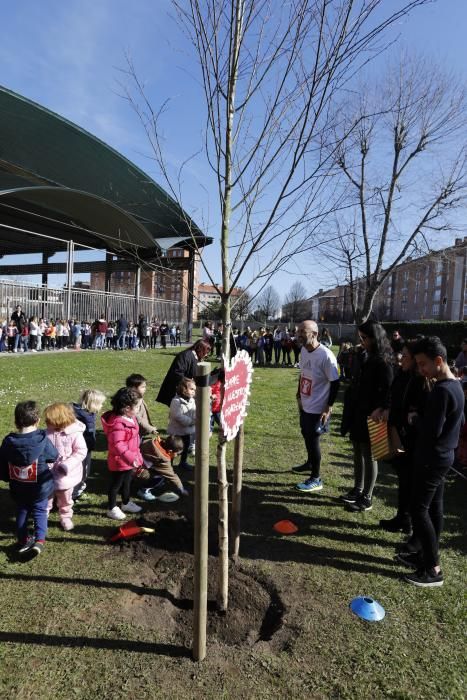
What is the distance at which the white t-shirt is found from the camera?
4.59m

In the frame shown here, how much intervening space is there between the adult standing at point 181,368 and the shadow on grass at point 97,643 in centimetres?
315

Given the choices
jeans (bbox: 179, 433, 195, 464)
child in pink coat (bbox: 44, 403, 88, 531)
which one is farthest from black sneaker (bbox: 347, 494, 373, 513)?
child in pink coat (bbox: 44, 403, 88, 531)

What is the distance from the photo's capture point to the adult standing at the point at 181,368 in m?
5.39

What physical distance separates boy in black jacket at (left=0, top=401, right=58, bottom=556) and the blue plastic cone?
2350mm

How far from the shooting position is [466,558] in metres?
3.54

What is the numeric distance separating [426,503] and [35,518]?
9.90ft

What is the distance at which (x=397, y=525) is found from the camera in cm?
396

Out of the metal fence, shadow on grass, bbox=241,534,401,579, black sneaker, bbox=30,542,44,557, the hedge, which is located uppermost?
the metal fence

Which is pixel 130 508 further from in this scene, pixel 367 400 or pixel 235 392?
pixel 367 400

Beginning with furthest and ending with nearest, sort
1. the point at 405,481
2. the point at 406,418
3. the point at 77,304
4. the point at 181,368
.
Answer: the point at 77,304, the point at 181,368, the point at 405,481, the point at 406,418

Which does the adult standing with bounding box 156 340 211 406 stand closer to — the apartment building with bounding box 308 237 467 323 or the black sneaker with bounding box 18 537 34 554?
the black sneaker with bounding box 18 537 34 554

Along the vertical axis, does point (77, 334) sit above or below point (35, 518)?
above

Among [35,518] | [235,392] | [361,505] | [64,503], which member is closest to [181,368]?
[64,503]

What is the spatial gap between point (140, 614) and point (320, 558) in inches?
59.2
